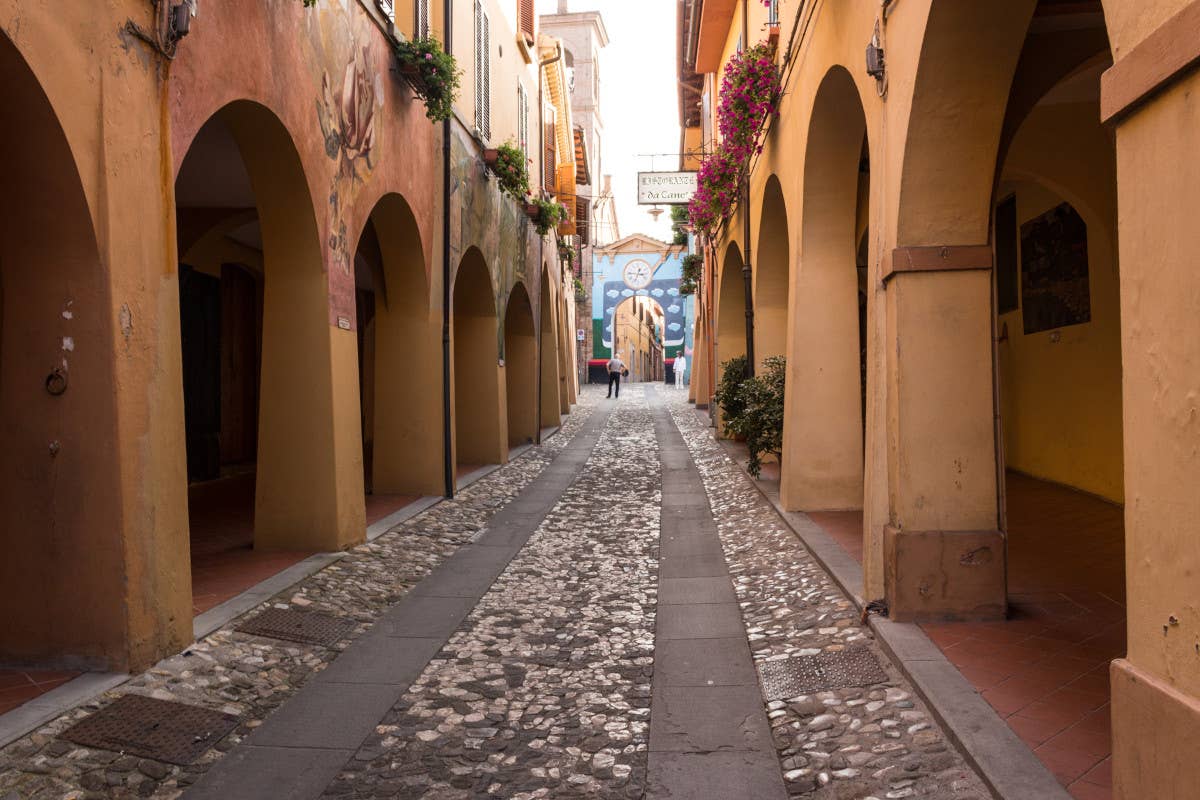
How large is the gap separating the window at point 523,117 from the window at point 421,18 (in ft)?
18.9

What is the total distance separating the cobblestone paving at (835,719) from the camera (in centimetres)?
323

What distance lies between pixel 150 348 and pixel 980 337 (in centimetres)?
428

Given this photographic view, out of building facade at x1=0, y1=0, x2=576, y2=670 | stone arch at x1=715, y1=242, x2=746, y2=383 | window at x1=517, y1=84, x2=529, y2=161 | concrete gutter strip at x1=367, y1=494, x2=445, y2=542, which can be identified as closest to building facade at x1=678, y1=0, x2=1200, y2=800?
concrete gutter strip at x1=367, y1=494, x2=445, y2=542

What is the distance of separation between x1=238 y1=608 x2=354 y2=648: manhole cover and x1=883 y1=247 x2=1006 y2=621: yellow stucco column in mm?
3238

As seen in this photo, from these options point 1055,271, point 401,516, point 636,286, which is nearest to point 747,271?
point 1055,271

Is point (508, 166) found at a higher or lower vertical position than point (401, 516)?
higher

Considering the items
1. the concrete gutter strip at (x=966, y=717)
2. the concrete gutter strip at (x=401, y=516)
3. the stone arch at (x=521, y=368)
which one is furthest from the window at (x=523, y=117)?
the concrete gutter strip at (x=966, y=717)

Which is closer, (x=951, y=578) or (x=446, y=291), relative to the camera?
(x=951, y=578)

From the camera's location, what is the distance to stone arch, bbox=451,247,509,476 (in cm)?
1345

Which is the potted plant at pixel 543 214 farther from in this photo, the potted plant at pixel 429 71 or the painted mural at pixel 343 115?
the painted mural at pixel 343 115

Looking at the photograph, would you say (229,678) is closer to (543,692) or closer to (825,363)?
(543,692)

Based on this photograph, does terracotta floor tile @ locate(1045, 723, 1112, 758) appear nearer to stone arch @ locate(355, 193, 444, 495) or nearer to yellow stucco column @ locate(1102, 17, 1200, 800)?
yellow stucco column @ locate(1102, 17, 1200, 800)

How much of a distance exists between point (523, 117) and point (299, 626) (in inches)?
498

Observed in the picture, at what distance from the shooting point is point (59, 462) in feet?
13.6
